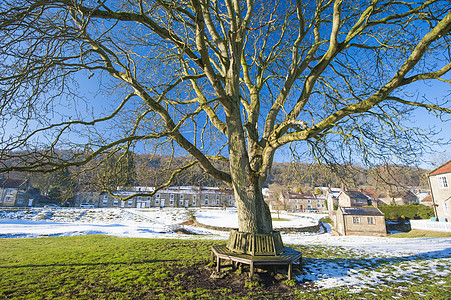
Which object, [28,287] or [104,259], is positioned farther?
[104,259]

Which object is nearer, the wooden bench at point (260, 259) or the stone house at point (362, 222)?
the wooden bench at point (260, 259)

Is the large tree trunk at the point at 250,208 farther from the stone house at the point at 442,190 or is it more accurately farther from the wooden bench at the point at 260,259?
the stone house at the point at 442,190

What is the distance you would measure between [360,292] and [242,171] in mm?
3274

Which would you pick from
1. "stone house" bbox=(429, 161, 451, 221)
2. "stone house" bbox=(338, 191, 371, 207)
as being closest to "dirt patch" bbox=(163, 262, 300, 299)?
"stone house" bbox=(429, 161, 451, 221)

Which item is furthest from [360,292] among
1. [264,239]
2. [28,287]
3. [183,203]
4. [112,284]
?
[183,203]

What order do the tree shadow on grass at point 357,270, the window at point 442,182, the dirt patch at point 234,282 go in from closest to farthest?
the dirt patch at point 234,282, the tree shadow on grass at point 357,270, the window at point 442,182

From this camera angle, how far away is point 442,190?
2514 centimetres

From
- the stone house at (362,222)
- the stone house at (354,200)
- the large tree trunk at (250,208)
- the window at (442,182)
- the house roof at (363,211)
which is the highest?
the window at (442,182)

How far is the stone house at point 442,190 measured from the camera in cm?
2436

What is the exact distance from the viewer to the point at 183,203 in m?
58.3

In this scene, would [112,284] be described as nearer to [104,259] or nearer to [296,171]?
[104,259]

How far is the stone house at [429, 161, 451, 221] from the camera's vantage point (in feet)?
79.9

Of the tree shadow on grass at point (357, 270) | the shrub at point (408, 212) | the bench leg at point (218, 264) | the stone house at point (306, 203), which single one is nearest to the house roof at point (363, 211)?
the shrub at point (408, 212)

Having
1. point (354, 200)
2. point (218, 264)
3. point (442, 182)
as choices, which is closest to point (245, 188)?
point (218, 264)
